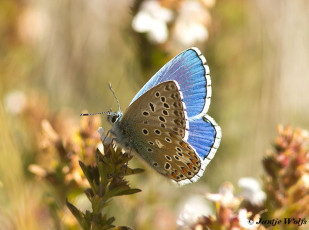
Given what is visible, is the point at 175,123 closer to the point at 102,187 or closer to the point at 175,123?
the point at 175,123

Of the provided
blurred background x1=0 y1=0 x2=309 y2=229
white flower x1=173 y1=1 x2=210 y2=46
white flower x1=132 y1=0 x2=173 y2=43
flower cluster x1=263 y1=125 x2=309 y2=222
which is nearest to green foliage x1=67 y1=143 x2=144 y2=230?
flower cluster x1=263 y1=125 x2=309 y2=222

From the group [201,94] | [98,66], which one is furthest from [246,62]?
[201,94]

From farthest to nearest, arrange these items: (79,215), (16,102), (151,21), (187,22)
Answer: (187,22) → (16,102) → (151,21) → (79,215)

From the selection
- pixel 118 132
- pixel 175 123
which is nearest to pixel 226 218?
pixel 175 123

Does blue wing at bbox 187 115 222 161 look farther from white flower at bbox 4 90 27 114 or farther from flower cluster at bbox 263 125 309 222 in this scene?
white flower at bbox 4 90 27 114

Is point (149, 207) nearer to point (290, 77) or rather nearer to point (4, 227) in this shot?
point (4, 227)
